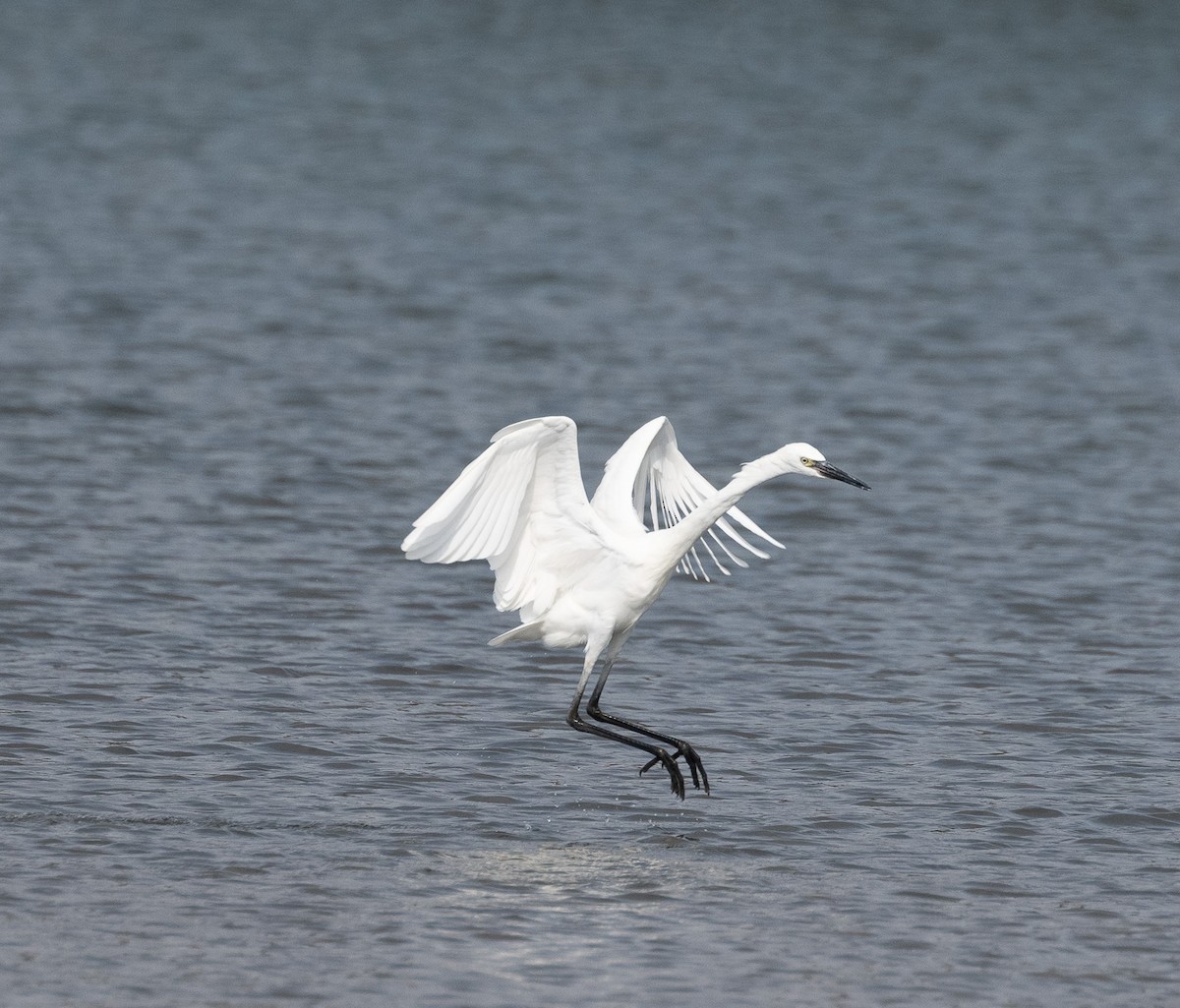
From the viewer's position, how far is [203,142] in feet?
89.7

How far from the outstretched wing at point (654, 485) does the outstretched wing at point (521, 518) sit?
0.32 meters

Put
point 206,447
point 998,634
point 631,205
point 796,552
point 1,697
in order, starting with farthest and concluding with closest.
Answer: point 631,205, point 206,447, point 796,552, point 998,634, point 1,697

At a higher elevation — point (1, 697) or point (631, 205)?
point (631, 205)

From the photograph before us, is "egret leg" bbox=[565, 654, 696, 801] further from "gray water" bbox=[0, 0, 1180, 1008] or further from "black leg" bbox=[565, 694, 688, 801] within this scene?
"gray water" bbox=[0, 0, 1180, 1008]

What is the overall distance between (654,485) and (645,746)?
1492 mm

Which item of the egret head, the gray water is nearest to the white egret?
the egret head

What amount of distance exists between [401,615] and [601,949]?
4.80m

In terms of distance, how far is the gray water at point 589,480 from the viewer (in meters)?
7.78

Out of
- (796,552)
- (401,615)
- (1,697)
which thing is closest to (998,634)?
(796,552)

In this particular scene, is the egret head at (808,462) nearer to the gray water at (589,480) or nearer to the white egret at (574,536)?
the white egret at (574,536)

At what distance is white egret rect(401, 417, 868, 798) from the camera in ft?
29.7

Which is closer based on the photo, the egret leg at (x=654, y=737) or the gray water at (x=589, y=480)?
the gray water at (x=589, y=480)

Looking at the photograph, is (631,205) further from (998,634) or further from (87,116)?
(998,634)

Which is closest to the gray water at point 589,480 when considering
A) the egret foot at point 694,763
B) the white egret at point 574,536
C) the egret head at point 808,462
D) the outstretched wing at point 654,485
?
the egret foot at point 694,763
